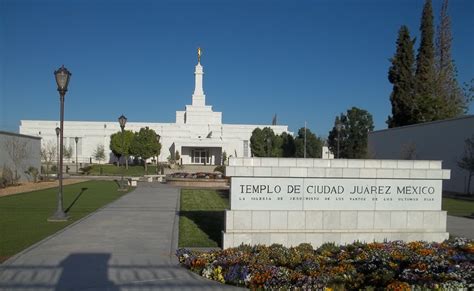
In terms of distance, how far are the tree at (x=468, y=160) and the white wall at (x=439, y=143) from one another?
0.70 meters

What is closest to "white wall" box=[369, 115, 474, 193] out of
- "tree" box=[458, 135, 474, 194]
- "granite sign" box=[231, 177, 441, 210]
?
"tree" box=[458, 135, 474, 194]

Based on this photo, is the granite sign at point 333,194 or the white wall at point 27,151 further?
the white wall at point 27,151

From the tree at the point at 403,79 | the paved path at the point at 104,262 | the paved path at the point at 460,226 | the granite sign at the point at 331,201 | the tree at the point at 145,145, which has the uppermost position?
the tree at the point at 403,79

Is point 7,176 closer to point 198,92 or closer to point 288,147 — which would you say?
point 288,147

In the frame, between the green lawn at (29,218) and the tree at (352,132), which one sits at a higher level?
the tree at (352,132)

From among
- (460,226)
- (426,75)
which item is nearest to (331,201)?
(460,226)

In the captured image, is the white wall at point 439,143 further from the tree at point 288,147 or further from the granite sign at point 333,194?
the tree at point 288,147

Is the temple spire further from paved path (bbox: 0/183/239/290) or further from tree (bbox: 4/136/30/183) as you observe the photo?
paved path (bbox: 0/183/239/290)

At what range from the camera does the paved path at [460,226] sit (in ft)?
42.7

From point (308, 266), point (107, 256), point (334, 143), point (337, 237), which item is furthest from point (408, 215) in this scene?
point (334, 143)

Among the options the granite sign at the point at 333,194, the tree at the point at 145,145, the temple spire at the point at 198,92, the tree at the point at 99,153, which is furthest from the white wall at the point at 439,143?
the tree at the point at 99,153

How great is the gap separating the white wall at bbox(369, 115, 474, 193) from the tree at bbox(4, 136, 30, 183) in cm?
2931

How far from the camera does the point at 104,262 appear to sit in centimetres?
862

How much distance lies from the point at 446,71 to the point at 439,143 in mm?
16939
